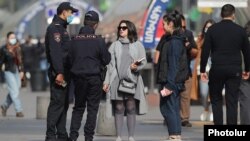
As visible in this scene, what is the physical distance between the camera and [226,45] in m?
15.5

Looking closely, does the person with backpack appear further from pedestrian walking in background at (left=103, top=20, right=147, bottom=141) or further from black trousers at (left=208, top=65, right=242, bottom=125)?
black trousers at (left=208, top=65, right=242, bottom=125)

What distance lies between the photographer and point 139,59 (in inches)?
650

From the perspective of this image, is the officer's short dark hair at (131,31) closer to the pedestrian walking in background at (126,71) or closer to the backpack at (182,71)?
the pedestrian walking in background at (126,71)

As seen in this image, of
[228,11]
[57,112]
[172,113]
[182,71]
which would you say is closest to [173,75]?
[182,71]

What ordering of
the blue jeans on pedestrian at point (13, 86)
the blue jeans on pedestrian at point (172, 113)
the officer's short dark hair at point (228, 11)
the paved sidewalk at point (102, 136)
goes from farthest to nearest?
the blue jeans on pedestrian at point (13, 86) → the paved sidewalk at point (102, 136) → the blue jeans on pedestrian at point (172, 113) → the officer's short dark hair at point (228, 11)

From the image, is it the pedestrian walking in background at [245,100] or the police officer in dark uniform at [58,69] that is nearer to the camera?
the police officer in dark uniform at [58,69]

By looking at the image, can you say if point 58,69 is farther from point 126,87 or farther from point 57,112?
point 126,87

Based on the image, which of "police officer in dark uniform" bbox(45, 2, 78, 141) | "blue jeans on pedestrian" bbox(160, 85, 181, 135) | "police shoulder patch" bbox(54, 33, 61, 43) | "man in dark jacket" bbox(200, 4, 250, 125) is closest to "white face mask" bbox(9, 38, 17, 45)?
"blue jeans on pedestrian" bbox(160, 85, 181, 135)

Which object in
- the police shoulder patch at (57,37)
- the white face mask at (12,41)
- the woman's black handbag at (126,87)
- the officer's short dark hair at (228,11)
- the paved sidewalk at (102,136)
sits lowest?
the paved sidewalk at (102,136)

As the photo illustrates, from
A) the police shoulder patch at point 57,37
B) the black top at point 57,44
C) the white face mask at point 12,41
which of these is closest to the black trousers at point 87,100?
the black top at point 57,44

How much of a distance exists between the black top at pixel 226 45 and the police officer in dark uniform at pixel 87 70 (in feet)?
4.66

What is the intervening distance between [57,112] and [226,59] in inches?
95.9

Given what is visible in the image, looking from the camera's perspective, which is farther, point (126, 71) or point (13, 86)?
point (13, 86)

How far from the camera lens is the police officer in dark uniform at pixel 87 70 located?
50.2 feet
